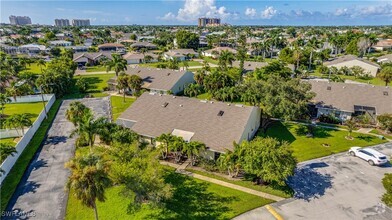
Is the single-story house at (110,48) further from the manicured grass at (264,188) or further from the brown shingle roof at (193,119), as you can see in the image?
the manicured grass at (264,188)

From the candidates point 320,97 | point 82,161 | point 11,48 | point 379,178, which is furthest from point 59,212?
point 11,48

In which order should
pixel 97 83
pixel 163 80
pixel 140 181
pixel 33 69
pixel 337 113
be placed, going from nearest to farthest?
pixel 140 181 → pixel 337 113 → pixel 163 80 → pixel 97 83 → pixel 33 69

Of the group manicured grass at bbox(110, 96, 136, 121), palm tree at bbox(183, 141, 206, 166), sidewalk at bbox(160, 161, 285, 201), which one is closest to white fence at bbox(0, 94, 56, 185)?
manicured grass at bbox(110, 96, 136, 121)

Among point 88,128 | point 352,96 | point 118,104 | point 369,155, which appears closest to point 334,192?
point 369,155

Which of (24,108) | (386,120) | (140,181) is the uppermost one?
(140,181)

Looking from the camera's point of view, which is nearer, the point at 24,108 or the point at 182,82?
the point at 24,108

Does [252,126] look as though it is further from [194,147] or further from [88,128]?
[88,128]

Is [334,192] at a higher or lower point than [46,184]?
lower

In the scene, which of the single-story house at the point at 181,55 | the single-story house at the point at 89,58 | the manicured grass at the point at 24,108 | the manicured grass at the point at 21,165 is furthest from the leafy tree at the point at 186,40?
the manicured grass at the point at 21,165
